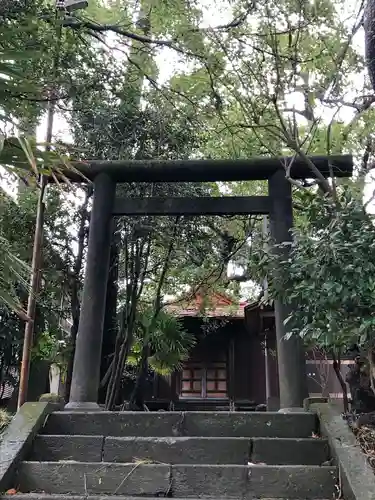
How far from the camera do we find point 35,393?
32.6 feet

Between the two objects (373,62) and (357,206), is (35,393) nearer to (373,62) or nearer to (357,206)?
(357,206)

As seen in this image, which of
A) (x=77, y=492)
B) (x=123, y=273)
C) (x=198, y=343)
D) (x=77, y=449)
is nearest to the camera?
(x=77, y=492)

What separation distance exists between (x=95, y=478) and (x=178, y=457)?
70 centimetres

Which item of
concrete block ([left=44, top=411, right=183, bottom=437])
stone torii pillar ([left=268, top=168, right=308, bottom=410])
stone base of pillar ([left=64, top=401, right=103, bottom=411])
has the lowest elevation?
concrete block ([left=44, top=411, right=183, bottom=437])

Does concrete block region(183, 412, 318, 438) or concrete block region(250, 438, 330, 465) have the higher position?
concrete block region(183, 412, 318, 438)

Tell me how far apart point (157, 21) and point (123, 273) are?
12.2ft

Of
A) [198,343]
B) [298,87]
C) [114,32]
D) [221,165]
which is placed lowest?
[198,343]

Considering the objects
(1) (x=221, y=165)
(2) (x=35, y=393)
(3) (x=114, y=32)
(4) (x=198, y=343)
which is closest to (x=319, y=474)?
(1) (x=221, y=165)

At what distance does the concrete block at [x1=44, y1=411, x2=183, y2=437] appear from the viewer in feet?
14.6

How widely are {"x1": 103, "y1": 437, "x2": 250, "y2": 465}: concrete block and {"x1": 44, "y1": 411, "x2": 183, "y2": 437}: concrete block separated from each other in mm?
260

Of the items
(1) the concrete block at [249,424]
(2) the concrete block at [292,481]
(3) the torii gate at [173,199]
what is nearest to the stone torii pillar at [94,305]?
(3) the torii gate at [173,199]

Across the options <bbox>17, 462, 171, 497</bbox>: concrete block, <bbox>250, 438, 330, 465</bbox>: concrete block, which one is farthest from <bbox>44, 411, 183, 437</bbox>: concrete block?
<bbox>250, 438, 330, 465</bbox>: concrete block

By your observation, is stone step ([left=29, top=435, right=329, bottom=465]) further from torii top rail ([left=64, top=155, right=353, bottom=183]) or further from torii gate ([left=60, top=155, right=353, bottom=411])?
torii top rail ([left=64, top=155, right=353, bottom=183])

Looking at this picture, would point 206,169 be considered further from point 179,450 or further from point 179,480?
point 179,480
